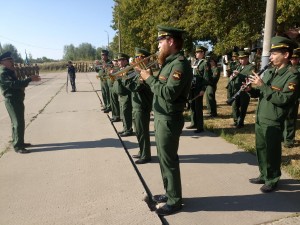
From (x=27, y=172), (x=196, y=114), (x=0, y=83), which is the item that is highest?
(x=0, y=83)

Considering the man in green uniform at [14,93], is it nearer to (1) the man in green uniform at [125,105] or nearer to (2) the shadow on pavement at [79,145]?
(2) the shadow on pavement at [79,145]

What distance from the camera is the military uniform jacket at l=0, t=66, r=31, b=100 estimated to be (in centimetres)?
591

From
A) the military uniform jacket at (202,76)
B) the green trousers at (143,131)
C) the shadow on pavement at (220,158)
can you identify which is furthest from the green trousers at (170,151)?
the military uniform jacket at (202,76)

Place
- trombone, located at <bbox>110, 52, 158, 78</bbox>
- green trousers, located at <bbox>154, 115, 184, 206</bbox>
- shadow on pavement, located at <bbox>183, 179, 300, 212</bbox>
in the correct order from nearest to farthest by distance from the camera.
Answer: green trousers, located at <bbox>154, 115, 184, 206</bbox> < shadow on pavement, located at <bbox>183, 179, 300, 212</bbox> < trombone, located at <bbox>110, 52, 158, 78</bbox>

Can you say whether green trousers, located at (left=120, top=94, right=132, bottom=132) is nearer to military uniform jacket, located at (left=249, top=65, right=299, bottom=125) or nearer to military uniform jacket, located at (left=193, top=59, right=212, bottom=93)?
military uniform jacket, located at (left=193, top=59, right=212, bottom=93)

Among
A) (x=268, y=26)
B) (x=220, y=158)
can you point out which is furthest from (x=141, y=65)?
(x=268, y=26)

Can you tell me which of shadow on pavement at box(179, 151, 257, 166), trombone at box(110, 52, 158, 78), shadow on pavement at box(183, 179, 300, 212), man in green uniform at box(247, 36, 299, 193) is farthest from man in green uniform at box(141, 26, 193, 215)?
shadow on pavement at box(179, 151, 257, 166)

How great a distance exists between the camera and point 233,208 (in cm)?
363

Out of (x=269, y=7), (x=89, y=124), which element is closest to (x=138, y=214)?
(x=89, y=124)

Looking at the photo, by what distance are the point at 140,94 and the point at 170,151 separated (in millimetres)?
2083

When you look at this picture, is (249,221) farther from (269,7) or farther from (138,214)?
(269,7)

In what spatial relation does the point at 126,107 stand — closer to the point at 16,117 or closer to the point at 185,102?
the point at 16,117

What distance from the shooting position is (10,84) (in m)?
5.89

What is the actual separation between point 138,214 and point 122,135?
12.4ft
